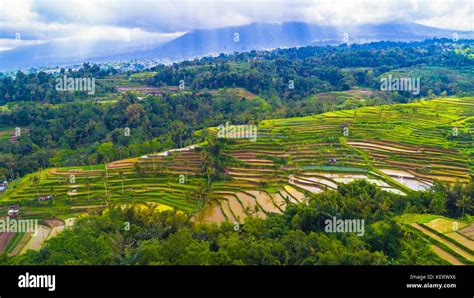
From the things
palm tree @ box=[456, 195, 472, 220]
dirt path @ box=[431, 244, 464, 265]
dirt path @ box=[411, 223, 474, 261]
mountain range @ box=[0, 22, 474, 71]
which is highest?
mountain range @ box=[0, 22, 474, 71]

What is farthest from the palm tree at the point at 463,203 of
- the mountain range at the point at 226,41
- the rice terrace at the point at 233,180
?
the mountain range at the point at 226,41

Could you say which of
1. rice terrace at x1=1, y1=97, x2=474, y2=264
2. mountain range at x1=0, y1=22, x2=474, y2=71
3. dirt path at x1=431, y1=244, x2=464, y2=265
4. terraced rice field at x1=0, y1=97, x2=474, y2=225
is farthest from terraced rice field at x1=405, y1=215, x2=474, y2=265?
mountain range at x1=0, y1=22, x2=474, y2=71

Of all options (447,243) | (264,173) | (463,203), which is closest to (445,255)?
(447,243)

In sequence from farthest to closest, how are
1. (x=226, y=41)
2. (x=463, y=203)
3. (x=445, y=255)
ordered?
(x=226, y=41), (x=463, y=203), (x=445, y=255)

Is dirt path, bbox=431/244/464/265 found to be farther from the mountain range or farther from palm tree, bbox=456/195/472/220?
the mountain range

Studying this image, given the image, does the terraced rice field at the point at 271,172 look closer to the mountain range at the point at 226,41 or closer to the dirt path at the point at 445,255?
the dirt path at the point at 445,255

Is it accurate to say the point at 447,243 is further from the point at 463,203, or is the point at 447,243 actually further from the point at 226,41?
the point at 226,41

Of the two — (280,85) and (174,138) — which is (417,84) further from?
(174,138)
